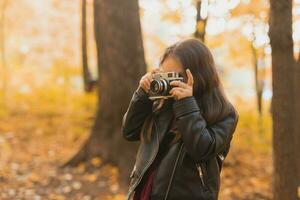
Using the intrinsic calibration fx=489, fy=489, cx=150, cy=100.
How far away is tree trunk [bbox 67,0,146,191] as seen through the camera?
22.5 feet

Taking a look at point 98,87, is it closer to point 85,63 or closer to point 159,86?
point 159,86

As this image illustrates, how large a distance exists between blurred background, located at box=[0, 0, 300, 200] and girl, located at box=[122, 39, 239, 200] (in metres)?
1.75

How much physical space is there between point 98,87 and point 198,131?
501cm

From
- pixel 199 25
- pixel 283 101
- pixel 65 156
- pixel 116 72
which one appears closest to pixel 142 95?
pixel 283 101

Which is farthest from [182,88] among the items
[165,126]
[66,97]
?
[66,97]

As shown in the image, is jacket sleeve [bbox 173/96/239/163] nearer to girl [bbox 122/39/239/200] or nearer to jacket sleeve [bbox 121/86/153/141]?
girl [bbox 122/39/239/200]

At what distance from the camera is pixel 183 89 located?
2.63 meters

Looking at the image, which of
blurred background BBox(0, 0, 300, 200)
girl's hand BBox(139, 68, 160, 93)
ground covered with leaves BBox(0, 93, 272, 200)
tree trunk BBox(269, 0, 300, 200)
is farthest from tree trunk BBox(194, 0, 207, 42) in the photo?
girl's hand BBox(139, 68, 160, 93)

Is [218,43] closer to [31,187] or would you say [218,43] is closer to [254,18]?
[254,18]

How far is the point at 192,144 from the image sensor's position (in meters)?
2.54

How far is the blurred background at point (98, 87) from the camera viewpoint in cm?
686

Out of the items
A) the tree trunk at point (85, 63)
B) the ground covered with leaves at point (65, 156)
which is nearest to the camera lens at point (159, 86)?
the ground covered with leaves at point (65, 156)

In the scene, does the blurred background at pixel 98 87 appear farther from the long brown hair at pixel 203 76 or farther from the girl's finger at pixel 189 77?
the girl's finger at pixel 189 77

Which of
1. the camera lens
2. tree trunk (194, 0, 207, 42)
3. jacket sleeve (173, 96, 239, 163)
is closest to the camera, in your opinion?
jacket sleeve (173, 96, 239, 163)
